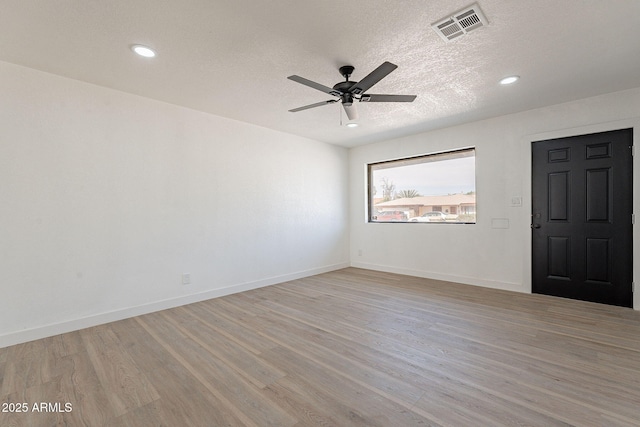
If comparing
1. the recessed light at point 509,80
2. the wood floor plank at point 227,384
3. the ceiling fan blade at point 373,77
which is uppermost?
the recessed light at point 509,80

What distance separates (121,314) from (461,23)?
432 cm

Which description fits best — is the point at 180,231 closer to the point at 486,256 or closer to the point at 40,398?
the point at 40,398

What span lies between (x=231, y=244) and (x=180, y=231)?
0.75m

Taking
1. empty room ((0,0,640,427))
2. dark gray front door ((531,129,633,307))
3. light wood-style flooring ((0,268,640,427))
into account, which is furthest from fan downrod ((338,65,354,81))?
dark gray front door ((531,129,633,307))

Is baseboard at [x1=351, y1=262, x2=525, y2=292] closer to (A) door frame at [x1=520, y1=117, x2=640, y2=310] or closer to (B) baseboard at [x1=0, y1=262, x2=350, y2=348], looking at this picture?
(A) door frame at [x1=520, y1=117, x2=640, y2=310]

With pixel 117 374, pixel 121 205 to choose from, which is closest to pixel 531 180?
pixel 117 374

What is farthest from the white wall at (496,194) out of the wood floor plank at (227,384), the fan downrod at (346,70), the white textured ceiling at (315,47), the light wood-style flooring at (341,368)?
the wood floor plank at (227,384)

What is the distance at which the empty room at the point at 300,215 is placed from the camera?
6.19ft

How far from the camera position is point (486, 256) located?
437cm

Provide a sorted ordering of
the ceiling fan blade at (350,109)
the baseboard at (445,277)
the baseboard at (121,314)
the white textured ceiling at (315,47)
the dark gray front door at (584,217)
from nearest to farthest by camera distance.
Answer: the white textured ceiling at (315,47) → the baseboard at (121,314) → the ceiling fan blade at (350,109) → the dark gray front door at (584,217) → the baseboard at (445,277)

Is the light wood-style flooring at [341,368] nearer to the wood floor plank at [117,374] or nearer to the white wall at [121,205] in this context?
the wood floor plank at [117,374]

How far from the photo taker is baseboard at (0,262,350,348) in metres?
2.62

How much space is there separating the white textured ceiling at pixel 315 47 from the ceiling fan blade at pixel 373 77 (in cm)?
27

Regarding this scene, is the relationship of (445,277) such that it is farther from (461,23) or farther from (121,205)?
(121,205)
